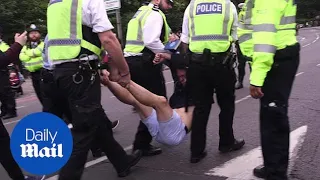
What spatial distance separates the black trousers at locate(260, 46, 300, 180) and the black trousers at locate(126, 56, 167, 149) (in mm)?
1730

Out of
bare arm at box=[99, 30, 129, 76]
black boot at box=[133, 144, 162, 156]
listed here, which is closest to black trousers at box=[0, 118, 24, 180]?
bare arm at box=[99, 30, 129, 76]

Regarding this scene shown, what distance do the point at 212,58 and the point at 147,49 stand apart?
0.96 m

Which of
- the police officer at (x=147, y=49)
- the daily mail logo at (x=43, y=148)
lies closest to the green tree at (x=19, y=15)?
the police officer at (x=147, y=49)

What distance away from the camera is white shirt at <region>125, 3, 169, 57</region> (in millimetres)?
5230

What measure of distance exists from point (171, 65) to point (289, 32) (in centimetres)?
229

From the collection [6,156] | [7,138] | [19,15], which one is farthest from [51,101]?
[19,15]

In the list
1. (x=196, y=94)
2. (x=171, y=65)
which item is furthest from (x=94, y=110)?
(x=171, y=65)

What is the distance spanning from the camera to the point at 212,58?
4.73m

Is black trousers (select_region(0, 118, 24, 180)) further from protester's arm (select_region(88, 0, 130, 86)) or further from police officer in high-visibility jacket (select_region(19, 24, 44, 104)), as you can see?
police officer in high-visibility jacket (select_region(19, 24, 44, 104))

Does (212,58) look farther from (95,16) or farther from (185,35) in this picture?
(95,16)

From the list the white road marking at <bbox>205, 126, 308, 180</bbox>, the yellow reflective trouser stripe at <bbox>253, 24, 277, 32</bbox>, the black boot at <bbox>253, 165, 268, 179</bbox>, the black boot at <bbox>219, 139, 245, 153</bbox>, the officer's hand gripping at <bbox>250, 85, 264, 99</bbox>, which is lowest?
the black boot at <bbox>219, 139, 245, 153</bbox>

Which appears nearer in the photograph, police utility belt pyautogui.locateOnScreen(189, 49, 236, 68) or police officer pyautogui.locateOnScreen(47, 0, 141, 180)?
police officer pyautogui.locateOnScreen(47, 0, 141, 180)

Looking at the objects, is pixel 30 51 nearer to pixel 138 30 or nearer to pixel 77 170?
pixel 138 30

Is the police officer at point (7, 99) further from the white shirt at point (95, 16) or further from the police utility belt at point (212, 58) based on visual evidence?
the white shirt at point (95, 16)
